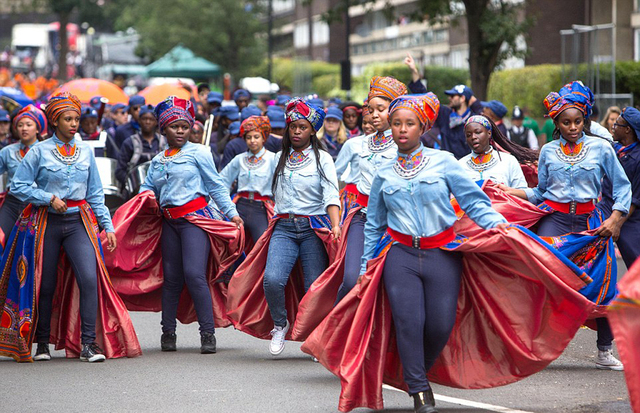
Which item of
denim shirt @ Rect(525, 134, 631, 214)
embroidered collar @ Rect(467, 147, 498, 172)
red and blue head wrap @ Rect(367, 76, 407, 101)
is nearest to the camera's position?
denim shirt @ Rect(525, 134, 631, 214)

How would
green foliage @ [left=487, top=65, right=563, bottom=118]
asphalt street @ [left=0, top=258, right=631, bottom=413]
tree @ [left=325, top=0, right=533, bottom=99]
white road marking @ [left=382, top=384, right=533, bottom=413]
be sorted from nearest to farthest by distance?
white road marking @ [left=382, top=384, right=533, bottom=413] < asphalt street @ [left=0, top=258, right=631, bottom=413] < tree @ [left=325, top=0, right=533, bottom=99] < green foliage @ [left=487, top=65, right=563, bottom=118]

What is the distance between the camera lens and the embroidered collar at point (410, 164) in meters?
6.59

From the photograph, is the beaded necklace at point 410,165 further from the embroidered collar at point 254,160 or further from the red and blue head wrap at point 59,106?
the embroidered collar at point 254,160

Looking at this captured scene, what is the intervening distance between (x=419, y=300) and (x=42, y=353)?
4.02 metres

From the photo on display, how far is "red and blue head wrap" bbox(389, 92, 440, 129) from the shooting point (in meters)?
6.63

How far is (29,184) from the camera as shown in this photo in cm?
875

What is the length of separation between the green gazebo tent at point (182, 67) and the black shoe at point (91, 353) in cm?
3147

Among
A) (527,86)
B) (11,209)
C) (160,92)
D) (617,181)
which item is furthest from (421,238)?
(527,86)

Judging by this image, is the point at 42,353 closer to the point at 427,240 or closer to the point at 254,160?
the point at 254,160

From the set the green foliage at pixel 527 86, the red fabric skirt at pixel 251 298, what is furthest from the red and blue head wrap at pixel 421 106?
the green foliage at pixel 527 86

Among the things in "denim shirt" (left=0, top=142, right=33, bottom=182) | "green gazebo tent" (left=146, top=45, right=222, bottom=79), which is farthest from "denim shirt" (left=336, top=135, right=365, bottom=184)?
"green gazebo tent" (left=146, top=45, right=222, bottom=79)

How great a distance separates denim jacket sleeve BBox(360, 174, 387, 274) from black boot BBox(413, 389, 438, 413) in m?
0.83

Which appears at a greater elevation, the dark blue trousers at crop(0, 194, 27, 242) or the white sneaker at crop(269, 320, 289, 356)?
the dark blue trousers at crop(0, 194, 27, 242)

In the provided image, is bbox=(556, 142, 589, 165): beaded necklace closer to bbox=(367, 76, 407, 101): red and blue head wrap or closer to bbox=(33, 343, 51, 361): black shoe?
bbox=(367, 76, 407, 101): red and blue head wrap
